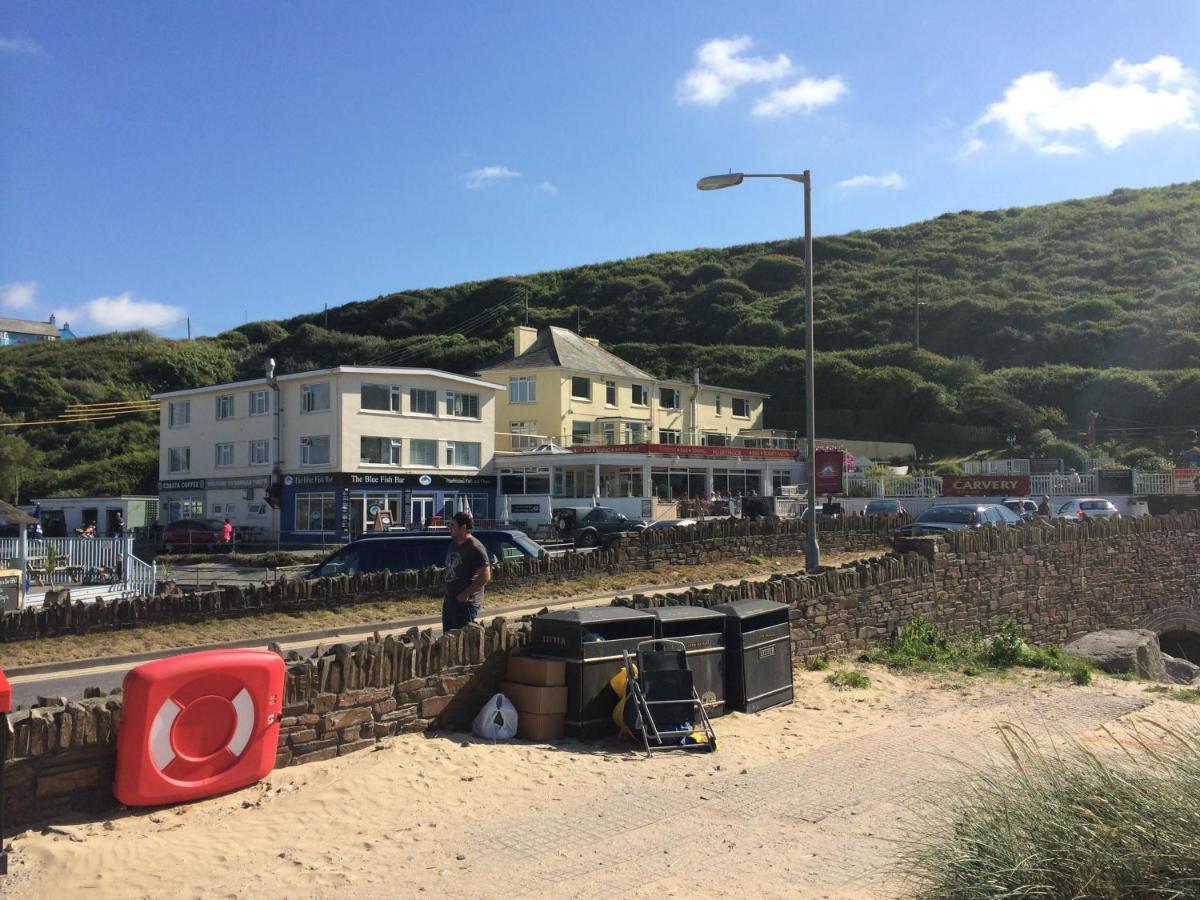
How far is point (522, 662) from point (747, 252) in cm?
13473

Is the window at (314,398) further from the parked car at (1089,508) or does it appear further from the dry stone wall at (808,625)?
the dry stone wall at (808,625)

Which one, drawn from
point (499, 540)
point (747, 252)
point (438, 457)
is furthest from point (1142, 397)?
point (747, 252)

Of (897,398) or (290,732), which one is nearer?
(290,732)

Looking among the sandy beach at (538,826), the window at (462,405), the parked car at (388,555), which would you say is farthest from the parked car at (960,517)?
the window at (462,405)

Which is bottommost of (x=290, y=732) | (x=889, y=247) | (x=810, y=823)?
(x=810, y=823)

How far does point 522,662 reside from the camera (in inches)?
331

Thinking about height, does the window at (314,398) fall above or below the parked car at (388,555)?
above

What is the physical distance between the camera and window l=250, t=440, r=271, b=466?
162 ft

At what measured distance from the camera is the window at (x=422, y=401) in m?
49.2

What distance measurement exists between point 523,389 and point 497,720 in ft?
175

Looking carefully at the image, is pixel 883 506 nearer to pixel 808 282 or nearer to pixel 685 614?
pixel 808 282

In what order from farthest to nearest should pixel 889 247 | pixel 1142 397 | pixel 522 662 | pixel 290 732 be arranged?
Result: 1. pixel 889 247
2. pixel 1142 397
3. pixel 522 662
4. pixel 290 732

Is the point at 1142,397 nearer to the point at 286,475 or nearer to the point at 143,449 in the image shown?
the point at 286,475

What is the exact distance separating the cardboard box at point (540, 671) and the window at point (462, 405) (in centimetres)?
4304
